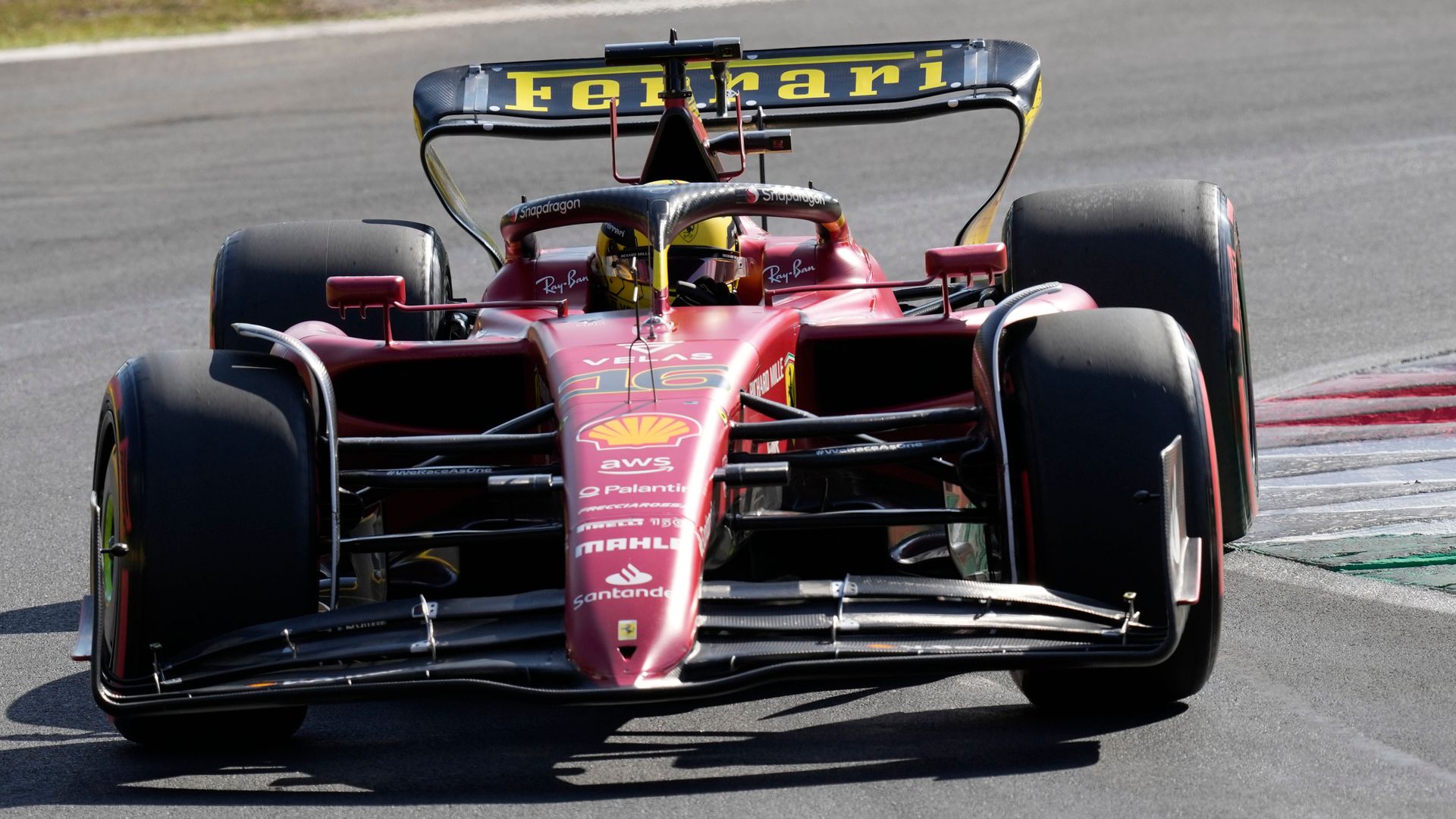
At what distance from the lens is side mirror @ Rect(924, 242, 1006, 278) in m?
6.00

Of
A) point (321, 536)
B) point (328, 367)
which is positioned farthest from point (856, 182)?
point (321, 536)

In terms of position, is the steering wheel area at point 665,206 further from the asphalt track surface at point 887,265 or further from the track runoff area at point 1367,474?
the track runoff area at point 1367,474

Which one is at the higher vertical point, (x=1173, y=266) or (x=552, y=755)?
(x=1173, y=266)

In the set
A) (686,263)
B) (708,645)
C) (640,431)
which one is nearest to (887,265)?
(686,263)

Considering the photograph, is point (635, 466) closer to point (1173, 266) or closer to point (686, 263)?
point (686, 263)

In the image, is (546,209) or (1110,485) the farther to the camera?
(546,209)

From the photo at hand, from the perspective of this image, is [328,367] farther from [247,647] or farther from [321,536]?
[247,647]

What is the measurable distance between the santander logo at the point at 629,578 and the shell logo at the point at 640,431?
1.55ft

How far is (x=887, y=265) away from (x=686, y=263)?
206 inches

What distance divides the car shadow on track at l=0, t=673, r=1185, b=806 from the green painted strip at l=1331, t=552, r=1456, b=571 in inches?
61.4

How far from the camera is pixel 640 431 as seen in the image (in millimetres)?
5266

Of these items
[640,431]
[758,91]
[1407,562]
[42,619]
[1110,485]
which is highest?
[758,91]

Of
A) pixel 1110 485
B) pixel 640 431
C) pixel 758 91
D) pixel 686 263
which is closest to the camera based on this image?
pixel 1110 485

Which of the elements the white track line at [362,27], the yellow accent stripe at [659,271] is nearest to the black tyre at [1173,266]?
the yellow accent stripe at [659,271]
